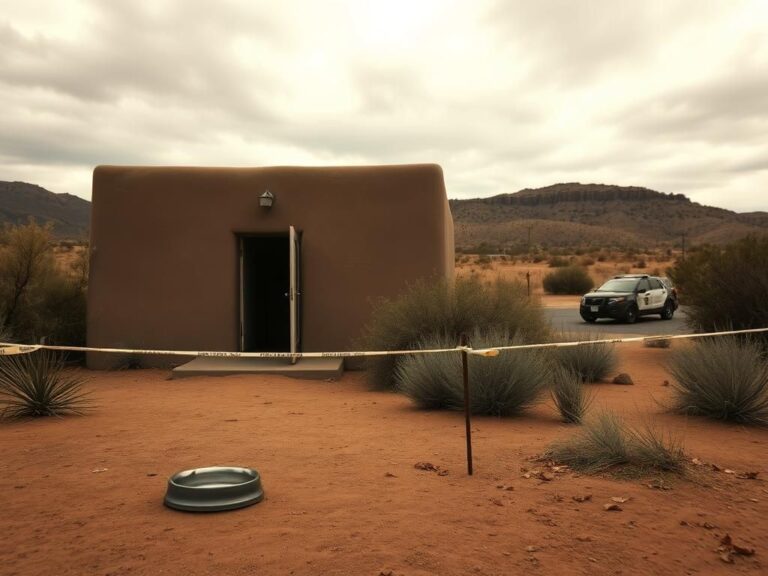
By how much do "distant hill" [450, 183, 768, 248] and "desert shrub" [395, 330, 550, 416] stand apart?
7259cm

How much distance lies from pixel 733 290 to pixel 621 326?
9368 mm

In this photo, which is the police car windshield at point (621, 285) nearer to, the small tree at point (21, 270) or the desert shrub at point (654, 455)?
the small tree at point (21, 270)

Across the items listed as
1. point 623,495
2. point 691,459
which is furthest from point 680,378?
point 623,495

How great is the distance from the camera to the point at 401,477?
5488mm

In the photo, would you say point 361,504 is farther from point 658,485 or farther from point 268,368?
point 268,368

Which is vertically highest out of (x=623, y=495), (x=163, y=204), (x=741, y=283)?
(x=163, y=204)

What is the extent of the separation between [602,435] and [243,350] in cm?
909

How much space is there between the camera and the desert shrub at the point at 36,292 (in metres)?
14.2

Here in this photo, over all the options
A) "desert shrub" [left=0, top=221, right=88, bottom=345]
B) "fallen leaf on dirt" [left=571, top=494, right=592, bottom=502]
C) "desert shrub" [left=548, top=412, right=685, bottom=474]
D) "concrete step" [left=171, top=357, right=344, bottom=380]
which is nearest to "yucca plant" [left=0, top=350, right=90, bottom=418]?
"concrete step" [left=171, top=357, right=344, bottom=380]

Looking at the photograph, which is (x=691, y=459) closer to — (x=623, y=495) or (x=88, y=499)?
(x=623, y=495)

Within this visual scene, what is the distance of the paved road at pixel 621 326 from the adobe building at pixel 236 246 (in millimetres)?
6903

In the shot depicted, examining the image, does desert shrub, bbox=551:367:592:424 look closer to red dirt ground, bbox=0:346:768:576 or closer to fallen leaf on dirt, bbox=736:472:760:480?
red dirt ground, bbox=0:346:768:576

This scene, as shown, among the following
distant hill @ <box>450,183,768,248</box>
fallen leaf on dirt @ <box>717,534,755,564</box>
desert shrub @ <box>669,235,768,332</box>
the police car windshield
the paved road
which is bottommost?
fallen leaf on dirt @ <box>717,534,755,564</box>

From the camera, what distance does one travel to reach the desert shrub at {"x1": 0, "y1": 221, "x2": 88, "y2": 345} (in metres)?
14.2
